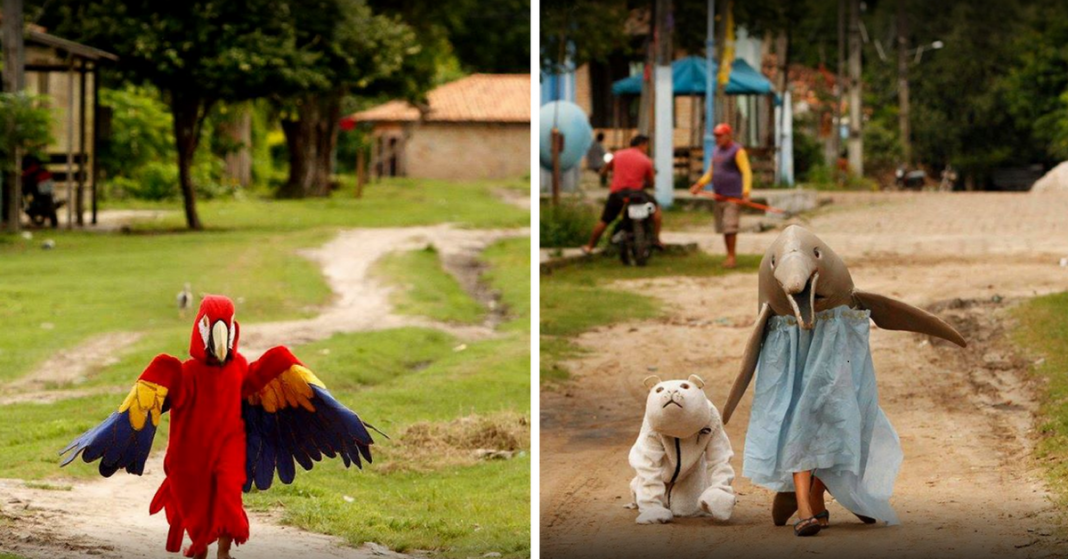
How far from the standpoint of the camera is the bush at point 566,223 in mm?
11109

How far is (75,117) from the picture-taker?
78.5ft

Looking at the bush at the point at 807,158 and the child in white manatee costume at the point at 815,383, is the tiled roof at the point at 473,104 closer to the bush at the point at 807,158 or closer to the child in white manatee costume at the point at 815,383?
the bush at the point at 807,158

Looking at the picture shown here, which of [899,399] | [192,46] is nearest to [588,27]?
[899,399]

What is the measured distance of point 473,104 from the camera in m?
43.5

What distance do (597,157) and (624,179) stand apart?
9.6 inches

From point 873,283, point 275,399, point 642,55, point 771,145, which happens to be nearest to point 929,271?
point 873,283

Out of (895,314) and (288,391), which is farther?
(895,314)

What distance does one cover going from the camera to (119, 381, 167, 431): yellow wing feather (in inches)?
237

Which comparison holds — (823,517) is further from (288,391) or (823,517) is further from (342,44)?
(342,44)

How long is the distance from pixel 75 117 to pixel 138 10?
2506 mm

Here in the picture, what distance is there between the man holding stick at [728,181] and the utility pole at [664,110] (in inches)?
15.9

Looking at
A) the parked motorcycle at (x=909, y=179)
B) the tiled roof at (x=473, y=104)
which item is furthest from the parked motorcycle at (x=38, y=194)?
the tiled roof at (x=473, y=104)

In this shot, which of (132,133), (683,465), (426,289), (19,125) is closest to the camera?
(683,465)

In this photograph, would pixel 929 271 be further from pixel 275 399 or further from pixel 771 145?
pixel 275 399
